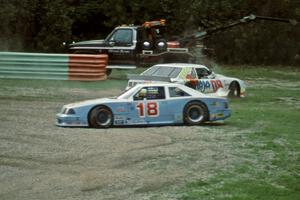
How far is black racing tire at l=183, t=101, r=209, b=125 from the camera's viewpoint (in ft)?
52.5

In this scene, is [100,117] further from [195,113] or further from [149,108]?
[195,113]

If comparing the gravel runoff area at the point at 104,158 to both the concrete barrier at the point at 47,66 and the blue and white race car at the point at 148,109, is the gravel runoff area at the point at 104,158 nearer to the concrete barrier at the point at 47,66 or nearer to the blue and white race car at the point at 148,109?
the blue and white race car at the point at 148,109

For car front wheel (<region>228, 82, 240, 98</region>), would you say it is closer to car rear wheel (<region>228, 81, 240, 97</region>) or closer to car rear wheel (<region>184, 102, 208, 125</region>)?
car rear wheel (<region>228, 81, 240, 97</region>)

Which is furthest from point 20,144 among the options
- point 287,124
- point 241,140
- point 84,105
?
point 287,124

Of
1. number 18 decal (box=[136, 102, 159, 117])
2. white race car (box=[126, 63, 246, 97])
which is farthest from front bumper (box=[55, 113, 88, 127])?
white race car (box=[126, 63, 246, 97])

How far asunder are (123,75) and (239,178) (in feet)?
70.2

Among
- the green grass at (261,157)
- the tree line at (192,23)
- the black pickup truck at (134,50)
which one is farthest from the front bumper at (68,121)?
the tree line at (192,23)

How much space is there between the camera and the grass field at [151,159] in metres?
8.96

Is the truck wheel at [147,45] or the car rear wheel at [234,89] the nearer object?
the car rear wheel at [234,89]

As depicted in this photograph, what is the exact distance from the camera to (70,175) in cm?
981

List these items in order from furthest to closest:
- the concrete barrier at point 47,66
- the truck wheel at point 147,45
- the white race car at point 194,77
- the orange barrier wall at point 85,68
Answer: the truck wheel at point 147,45 → the orange barrier wall at point 85,68 → the concrete barrier at point 47,66 → the white race car at point 194,77

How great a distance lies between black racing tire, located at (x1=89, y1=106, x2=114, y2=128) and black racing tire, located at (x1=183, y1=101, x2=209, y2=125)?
1844mm

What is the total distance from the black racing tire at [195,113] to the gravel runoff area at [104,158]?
0.24 m

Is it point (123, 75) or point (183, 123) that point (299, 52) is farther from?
point (183, 123)
